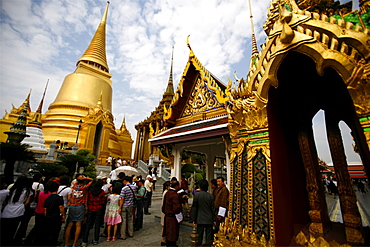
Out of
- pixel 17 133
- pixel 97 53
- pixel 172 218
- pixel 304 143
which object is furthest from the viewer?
pixel 97 53

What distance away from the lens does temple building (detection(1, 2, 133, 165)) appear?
65.6ft

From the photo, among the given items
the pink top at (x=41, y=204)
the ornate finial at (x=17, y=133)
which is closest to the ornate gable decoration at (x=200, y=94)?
the pink top at (x=41, y=204)

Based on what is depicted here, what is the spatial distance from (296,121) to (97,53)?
31493 millimetres

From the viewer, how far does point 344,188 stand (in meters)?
3.18

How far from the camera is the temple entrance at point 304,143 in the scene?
9.59ft

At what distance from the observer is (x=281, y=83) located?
3.25 m

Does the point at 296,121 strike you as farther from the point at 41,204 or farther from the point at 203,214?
the point at 41,204

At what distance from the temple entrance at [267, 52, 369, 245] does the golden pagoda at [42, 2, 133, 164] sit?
60.4 feet

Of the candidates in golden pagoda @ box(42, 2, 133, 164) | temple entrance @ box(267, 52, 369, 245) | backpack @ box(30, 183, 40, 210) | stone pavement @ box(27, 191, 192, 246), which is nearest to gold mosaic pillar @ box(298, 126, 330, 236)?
temple entrance @ box(267, 52, 369, 245)

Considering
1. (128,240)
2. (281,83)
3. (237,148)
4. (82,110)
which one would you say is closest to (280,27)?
(281,83)

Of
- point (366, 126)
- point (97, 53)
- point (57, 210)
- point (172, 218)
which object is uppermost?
point (97, 53)

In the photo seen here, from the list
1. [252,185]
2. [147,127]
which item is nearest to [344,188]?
[252,185]

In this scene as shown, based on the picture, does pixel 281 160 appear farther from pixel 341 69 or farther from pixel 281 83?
pixel 341 69

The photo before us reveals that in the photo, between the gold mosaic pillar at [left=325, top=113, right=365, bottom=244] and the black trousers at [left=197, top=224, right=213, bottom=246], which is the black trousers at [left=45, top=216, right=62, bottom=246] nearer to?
the black trousers at [left=197, top=224, right=213, bottom=246]
